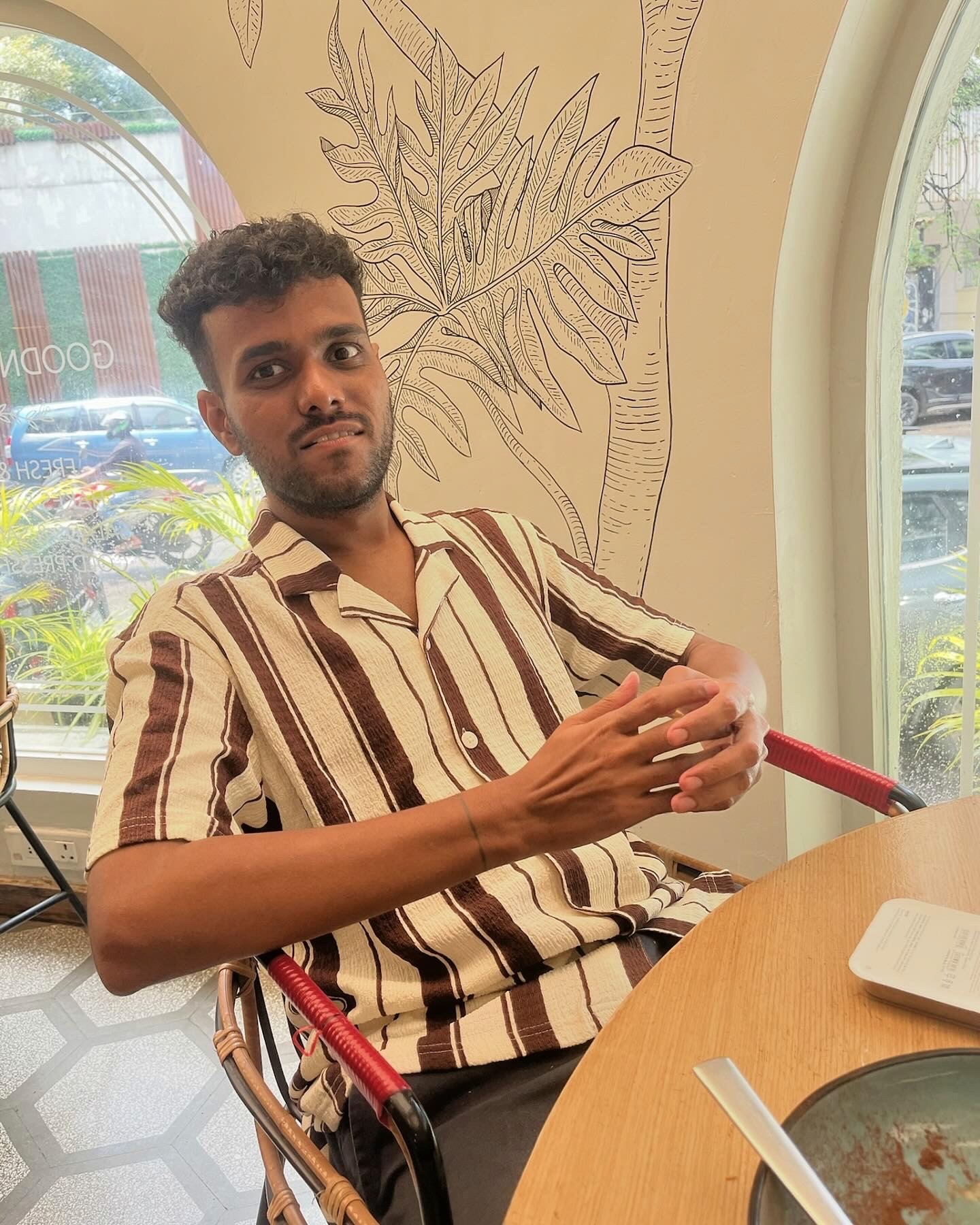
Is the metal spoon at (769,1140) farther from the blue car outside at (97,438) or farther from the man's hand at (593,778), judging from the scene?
the blue car outside at (97,438)

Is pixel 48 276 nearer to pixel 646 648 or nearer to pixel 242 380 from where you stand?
pixel 242 380

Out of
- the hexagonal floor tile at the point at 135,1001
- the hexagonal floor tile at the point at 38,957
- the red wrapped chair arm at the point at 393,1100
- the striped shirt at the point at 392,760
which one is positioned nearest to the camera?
the red wrapped chair arm at the point at 393,1100

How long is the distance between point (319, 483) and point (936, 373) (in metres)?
1.16

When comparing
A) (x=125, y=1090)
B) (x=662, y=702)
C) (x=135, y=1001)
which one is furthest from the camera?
(x=135, y=1001)

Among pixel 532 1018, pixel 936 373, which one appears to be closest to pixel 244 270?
pixel 532 1018

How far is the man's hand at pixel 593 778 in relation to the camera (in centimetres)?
91

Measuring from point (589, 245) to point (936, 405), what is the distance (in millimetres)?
695

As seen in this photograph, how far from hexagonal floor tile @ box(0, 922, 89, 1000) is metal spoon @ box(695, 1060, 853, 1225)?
92.0 inches

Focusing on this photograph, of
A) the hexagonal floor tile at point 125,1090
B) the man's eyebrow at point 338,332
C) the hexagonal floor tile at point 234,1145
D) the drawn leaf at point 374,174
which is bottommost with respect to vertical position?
the hexagonal floor tile at point 234,1145

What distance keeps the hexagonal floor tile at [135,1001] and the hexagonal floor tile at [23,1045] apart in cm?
9

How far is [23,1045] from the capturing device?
2.22m

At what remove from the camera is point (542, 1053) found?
3.13 ft

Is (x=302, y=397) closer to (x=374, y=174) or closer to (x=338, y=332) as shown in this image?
(x=338, y=332)

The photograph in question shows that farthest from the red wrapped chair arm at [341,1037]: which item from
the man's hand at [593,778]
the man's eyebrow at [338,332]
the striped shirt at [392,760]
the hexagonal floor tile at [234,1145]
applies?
the hexagonal floor tile at [234,1145]
